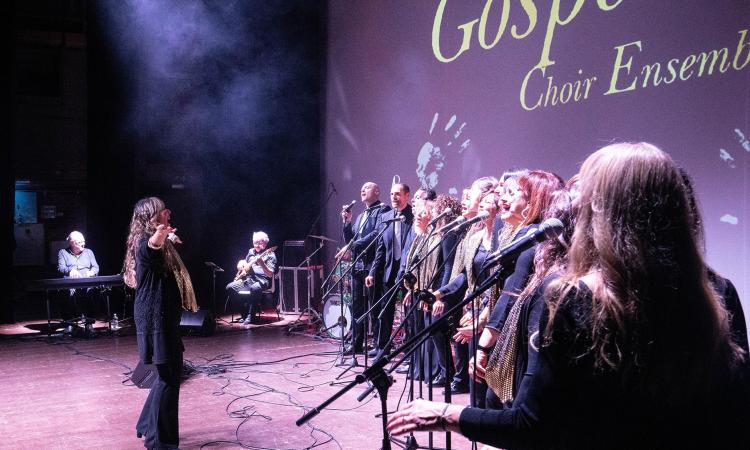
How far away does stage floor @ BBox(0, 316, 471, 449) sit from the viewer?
4.16m

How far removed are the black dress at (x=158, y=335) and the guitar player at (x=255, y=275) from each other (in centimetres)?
523

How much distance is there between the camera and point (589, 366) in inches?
49.7

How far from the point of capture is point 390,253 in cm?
642

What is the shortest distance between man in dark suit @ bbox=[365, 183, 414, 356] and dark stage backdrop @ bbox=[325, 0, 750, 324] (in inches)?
43.3

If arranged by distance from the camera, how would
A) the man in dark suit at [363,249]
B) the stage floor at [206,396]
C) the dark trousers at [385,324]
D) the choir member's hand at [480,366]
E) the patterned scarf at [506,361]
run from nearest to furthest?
the patterned scarf at [506,361]
the choir member's hand at [480,366]
the stage floor at [206,396]
the dark trousers at [385,324]
the man in dark suit at [363,249]

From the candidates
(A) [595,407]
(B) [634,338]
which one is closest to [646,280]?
(B) [634,338]

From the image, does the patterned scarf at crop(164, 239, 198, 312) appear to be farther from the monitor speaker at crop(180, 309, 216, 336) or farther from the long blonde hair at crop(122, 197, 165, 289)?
the monitor speaker at crop(180, 309, 216, 336)

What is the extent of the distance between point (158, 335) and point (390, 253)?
3.09m

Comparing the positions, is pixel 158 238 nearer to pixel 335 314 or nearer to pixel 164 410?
pixel 164 410

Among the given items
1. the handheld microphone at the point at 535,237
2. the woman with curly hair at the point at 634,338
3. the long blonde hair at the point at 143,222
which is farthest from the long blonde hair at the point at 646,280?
the long blonde hair at the point at 143,222

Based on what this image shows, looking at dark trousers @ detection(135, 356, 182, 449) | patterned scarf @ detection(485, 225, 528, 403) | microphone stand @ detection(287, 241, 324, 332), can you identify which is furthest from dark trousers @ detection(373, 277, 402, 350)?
patterned scarf @ detection(485, 225, 528, 403)

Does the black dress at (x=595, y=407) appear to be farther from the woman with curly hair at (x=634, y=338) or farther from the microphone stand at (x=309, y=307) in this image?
the microphone stand at (x=309, y=307)

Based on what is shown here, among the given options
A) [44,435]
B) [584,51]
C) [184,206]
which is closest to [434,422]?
[44,435]

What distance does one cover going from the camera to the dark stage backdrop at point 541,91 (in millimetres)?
4738
